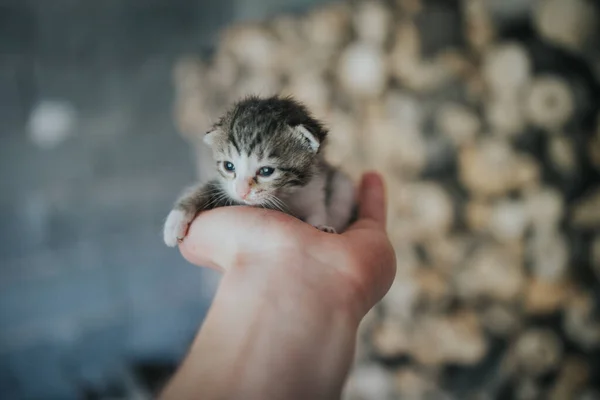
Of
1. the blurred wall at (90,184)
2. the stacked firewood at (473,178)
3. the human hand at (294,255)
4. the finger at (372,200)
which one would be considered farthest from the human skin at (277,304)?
the blurred wall at (90,184)

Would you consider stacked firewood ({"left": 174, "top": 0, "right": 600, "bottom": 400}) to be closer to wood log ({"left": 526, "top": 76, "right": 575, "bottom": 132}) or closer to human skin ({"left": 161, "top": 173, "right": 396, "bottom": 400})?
wood log ({"left": 526, "top": 76, "right": 575, "bottom": 132})

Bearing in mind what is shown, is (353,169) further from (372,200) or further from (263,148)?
(263,148)

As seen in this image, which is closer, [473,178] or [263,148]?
[263,148]

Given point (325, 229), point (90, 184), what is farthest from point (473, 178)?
point (90, 184)

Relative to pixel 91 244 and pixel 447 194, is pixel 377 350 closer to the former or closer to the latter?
pixel 447 194

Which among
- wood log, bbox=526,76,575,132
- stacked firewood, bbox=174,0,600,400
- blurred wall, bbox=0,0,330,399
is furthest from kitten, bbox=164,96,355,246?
blurred wall, bbox=0,0,330,399

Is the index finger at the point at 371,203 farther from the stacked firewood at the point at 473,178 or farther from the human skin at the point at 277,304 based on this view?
the stacked firewood at the point at 473,178
